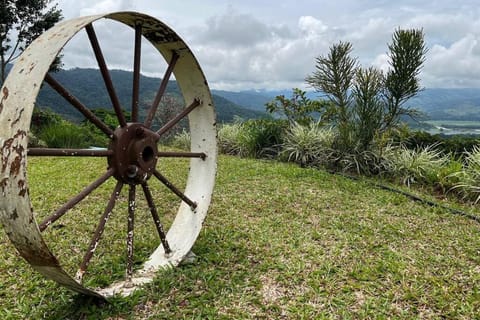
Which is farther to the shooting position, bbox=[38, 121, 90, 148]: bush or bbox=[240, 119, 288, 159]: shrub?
bbox=[38, 121, 90, 148]: bush

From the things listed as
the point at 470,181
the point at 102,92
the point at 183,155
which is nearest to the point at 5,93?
the point at 183,155

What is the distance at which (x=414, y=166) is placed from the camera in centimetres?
672

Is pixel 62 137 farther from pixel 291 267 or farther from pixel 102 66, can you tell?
pixel 291 267

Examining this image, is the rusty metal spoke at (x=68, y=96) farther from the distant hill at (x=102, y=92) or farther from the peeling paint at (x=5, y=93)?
the distant hill at (x=102, y=92)

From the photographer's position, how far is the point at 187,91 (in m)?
3.28

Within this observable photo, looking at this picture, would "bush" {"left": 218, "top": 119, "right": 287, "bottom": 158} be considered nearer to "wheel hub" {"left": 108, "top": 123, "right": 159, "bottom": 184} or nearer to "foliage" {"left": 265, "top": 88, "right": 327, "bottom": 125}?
"foliage" {"left": 265, "top": 88, "right": 327, "bottom": 125}

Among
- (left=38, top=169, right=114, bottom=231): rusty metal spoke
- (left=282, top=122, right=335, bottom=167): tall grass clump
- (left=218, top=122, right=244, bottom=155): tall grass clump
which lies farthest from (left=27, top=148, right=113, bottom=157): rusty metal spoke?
(left=218, top=122, right=244, bottom=155): tall grass clump

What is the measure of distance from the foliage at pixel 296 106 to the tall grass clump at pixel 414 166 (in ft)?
8.71

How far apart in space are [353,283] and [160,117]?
15802 millimetres

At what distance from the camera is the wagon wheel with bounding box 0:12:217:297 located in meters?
1.79

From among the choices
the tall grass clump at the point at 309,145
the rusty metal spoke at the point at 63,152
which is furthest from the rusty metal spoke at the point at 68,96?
the tall grass clump at the point at 309,145

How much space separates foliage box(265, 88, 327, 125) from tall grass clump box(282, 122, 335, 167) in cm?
92

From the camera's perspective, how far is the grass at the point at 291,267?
8.11ft

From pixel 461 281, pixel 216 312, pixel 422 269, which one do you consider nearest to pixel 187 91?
pixel 216 312
